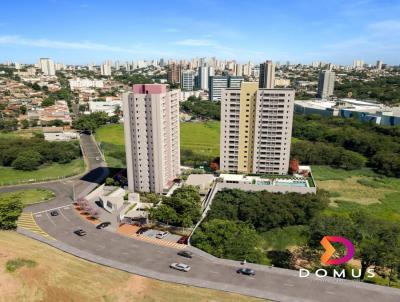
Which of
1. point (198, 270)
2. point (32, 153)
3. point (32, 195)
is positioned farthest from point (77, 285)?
point (32, 153)

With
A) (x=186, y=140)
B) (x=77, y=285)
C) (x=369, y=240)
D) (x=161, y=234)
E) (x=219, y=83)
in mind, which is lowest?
(x=186, y=140)

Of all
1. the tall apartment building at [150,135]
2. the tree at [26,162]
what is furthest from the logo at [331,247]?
the tree at [26,162]

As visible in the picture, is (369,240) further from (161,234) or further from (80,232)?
(80,232)

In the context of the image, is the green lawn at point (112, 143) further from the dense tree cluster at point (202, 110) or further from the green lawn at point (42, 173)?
the dense tree cluster at point (202, 110)

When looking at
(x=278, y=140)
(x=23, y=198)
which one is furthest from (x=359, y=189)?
(x=23, y=198)

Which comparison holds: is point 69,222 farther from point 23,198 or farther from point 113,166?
point 113,166

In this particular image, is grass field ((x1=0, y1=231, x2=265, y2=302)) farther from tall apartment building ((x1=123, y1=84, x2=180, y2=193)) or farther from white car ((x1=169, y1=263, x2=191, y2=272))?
tall apartment building ((x1=123, y1=84, x2=180, y2=193))
